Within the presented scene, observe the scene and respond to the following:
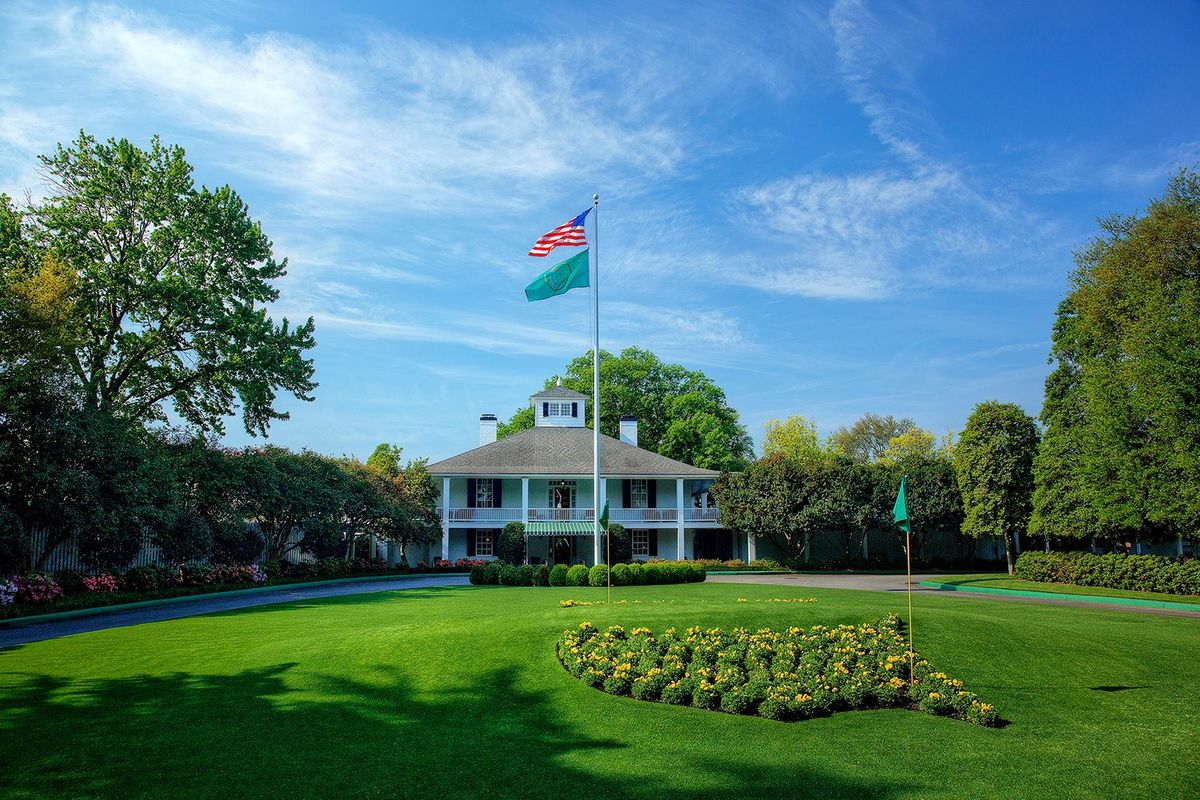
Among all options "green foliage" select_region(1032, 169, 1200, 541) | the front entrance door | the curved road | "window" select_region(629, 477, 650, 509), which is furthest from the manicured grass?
the curved road

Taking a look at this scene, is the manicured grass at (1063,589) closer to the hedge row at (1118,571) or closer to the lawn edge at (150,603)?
the hedge row at (1118,571)

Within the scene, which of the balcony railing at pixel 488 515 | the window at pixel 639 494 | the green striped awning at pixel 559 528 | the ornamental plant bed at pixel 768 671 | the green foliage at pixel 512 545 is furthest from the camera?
the window at pixel 639 494

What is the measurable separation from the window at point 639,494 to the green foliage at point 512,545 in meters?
7.58

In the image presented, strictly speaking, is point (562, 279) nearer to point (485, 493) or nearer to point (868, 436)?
point (485, 493)

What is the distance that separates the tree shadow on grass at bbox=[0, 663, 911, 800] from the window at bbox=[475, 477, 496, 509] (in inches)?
1297

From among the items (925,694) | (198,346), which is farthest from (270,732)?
(198,346)

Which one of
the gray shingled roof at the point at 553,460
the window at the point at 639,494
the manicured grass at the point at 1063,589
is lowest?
the manicured grass at the point at 1063,589

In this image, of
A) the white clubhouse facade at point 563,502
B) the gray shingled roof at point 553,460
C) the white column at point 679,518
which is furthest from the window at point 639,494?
the white column at point 679,518

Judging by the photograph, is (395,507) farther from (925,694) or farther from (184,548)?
(925,694)

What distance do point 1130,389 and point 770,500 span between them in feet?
56.3

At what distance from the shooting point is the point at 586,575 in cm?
2294

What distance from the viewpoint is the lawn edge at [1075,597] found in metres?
21.8

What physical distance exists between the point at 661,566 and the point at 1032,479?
20944 mm

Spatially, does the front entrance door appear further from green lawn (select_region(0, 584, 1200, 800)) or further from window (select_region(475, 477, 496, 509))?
green lawn (select_region(0, 584, 1200, 800))
